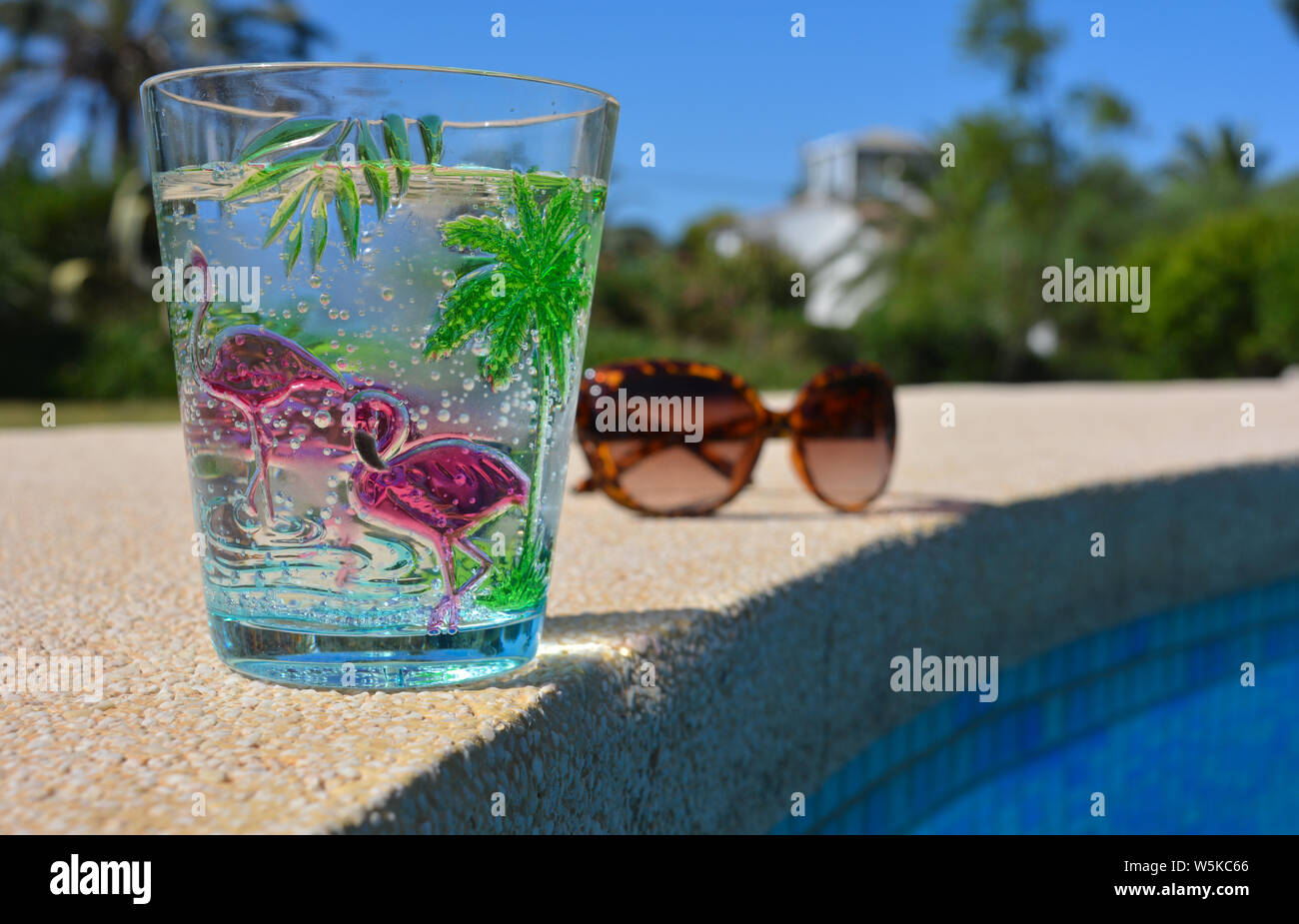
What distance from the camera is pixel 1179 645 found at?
11.4 ft

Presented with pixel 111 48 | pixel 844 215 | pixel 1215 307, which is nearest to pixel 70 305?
pixel 111 48

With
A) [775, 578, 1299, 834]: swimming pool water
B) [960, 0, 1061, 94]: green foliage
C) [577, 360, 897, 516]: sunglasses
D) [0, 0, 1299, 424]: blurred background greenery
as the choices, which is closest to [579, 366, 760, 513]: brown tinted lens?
[577, 360, 897, 516]: sunglasses

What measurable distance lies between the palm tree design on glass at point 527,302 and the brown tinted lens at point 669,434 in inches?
55.6

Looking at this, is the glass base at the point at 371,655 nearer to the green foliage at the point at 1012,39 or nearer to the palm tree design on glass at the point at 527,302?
the palm tree design on glass at the point at 527,302

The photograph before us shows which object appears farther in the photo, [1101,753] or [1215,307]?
[1215,307]

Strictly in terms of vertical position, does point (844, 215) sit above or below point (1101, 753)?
above

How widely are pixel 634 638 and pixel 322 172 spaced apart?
2.30 feet

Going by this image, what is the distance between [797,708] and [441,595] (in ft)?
2.96

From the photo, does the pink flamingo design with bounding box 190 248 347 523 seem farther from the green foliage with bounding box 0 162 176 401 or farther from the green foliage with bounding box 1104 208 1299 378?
the green foliage with bounding box 1104 208 1299 378

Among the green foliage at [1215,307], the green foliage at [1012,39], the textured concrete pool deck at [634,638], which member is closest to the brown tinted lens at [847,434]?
the textured concrete pool deck at [634,638]

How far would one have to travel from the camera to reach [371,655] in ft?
3.82

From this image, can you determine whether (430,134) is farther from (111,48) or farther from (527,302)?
(111,48)

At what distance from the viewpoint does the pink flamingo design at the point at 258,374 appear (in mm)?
1115

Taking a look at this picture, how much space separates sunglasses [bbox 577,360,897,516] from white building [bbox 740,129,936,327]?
64.5 ft
